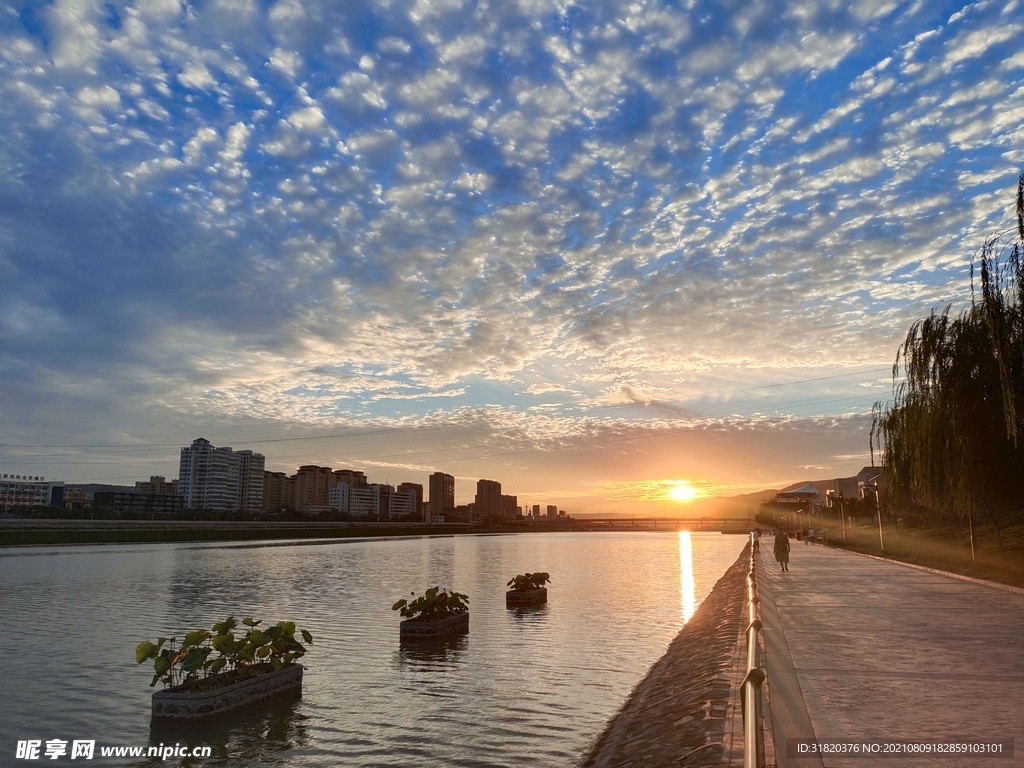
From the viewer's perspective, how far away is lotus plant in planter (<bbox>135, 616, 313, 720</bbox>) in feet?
38.4

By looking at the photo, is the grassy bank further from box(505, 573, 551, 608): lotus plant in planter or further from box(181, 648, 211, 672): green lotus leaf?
box(181, 648, 211, 672): green lotus leaf

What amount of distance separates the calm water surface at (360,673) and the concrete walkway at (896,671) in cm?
336

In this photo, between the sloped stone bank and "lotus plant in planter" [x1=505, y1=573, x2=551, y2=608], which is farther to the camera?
"lotus plant in planter" [x1=505, y1=573, x2=551, y2=608]

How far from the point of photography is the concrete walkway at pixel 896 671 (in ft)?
24.6

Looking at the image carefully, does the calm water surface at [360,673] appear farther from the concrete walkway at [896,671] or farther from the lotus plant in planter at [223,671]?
the concrete walkway at [896,671]

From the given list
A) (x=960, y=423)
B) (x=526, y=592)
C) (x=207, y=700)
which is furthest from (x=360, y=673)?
(x=960, y=423)

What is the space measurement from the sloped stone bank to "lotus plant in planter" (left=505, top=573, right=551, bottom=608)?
10.9 m

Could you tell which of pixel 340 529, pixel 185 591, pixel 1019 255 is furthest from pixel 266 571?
pixel 340 529

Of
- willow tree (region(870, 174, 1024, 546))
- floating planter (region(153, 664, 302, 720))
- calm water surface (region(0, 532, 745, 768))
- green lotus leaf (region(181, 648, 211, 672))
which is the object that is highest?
willow tree (region(870, 174, 1024, 546))

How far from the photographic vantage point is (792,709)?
8.49m

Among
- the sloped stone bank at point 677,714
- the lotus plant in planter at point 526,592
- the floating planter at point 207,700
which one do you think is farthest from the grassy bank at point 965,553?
the floating planter at point 207,700

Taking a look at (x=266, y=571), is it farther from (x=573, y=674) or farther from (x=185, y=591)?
(x=573, y=674)

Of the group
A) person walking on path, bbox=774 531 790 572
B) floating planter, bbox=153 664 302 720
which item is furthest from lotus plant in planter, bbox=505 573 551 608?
floating planter, bbox=153 664 302 720

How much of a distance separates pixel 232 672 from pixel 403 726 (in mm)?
3571
